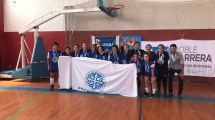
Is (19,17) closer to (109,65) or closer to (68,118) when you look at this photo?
(109,65)

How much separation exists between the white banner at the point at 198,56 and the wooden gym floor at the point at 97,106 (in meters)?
1.56

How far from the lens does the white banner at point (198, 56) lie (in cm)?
788

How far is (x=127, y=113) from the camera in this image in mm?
4523

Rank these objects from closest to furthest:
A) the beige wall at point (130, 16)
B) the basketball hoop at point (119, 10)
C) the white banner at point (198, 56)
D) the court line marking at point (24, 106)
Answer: the court line marking at point (24, 106)
the white banner at point (198, 56)
the beige wall at point (130, 16)
the basketball hoop at point (119, 10)

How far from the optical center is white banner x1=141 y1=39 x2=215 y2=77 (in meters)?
7.88

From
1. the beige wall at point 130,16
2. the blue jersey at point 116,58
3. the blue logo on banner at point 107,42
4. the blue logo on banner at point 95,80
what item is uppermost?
the beige wall at point 130,16

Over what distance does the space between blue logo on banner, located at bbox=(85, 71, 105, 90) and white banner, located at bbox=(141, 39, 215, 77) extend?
3507 mm

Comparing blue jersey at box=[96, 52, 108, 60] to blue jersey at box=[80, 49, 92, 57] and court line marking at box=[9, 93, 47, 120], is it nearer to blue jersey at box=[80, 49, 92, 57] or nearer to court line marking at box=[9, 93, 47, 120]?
blue jersey at box=[80, 49, 92, 57]

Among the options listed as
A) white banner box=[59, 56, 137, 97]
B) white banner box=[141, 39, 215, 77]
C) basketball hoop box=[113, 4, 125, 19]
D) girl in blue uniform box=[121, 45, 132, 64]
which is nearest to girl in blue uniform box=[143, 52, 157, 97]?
white banner box=[59, 56, 137, 97]

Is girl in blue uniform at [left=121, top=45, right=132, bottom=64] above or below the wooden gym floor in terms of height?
above

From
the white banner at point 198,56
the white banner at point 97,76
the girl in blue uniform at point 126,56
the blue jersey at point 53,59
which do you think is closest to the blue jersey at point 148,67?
the white banner at point 97,76

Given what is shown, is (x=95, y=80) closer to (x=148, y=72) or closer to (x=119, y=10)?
(x=148, y=72)

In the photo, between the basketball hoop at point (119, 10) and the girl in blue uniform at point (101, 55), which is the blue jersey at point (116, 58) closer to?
the girl in blue uniform at point (101, 55)

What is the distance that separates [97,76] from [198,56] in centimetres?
386
